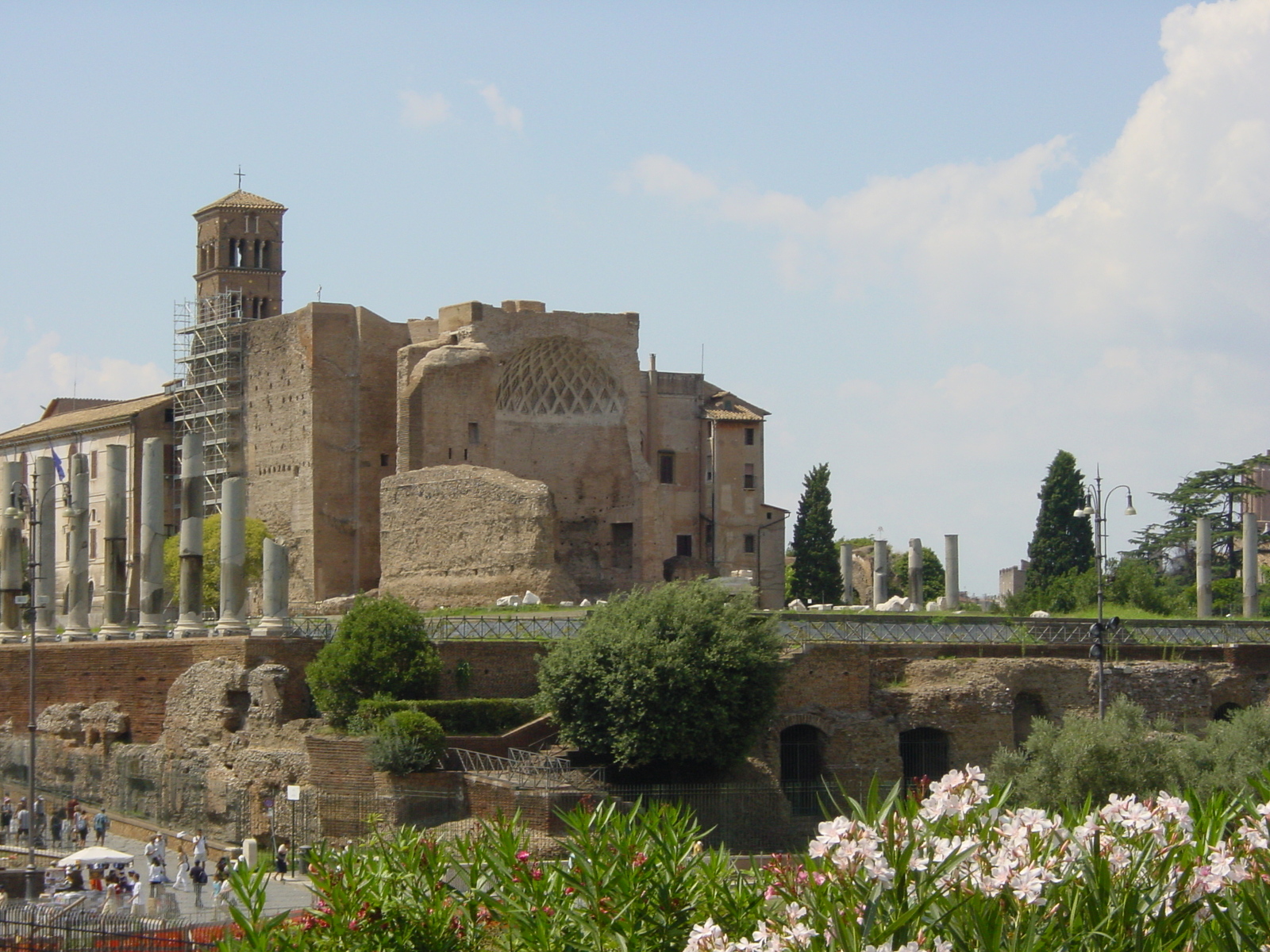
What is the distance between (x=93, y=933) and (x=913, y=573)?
38.5 metres

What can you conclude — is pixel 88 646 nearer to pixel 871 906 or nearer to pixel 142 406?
pixel 142 406

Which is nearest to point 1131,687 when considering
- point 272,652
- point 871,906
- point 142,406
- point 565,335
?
point 272,652

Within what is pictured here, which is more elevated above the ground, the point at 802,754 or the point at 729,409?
the point at 729,409

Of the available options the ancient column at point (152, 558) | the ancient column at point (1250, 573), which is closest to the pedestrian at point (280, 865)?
the ancient column at point (152, 558)

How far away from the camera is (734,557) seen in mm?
54750

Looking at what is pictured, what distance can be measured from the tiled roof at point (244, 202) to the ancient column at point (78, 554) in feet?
81.3

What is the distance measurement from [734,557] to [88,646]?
21.9m

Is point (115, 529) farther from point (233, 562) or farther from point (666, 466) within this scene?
point (666, 466)

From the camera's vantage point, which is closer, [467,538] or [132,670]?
[132,670]

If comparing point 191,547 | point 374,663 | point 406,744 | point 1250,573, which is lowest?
point 406,744

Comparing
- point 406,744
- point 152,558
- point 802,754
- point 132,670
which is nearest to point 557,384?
point 152,558

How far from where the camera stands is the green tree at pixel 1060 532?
56.7 meters

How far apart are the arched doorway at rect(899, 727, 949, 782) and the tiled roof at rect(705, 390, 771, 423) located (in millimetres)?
21387

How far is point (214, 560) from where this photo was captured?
51875 millimetres
